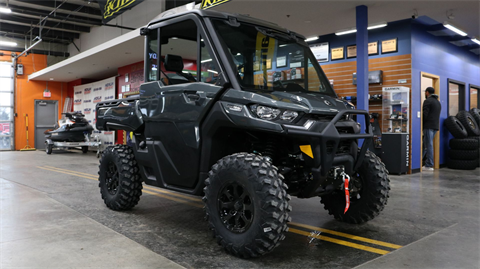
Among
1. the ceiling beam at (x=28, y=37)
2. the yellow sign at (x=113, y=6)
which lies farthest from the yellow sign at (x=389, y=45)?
the ceiling beam at (x=28, y=37)

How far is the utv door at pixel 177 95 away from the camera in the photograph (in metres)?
3.46

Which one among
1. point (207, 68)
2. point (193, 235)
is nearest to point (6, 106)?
point (193, 235)

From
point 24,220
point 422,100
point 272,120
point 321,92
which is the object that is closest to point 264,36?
point 321,92

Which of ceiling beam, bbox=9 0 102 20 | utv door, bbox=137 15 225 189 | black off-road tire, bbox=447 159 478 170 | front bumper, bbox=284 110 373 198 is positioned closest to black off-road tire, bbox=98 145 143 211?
utv door, bbox=137 15 225 189

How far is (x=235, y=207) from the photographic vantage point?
3.05 metres

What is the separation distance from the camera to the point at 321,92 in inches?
151

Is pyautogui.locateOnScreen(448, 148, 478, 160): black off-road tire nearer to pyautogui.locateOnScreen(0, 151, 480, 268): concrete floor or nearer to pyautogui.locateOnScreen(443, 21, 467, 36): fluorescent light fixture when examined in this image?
pyautogui.locateOnScreen(443, 21, 467, 36): fluorescent light fixture

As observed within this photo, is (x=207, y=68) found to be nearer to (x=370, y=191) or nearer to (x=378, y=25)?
(x=370, y=191)

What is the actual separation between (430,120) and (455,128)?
139 cm

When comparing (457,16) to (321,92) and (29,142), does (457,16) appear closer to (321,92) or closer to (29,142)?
(321,92)

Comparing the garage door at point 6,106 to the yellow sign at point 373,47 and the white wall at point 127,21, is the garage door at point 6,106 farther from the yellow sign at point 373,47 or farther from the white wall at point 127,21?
the yellow sign at point 373,47

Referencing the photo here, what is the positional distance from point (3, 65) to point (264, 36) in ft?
68.5

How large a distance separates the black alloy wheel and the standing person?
8182mm

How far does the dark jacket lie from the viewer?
9477 millimetres
